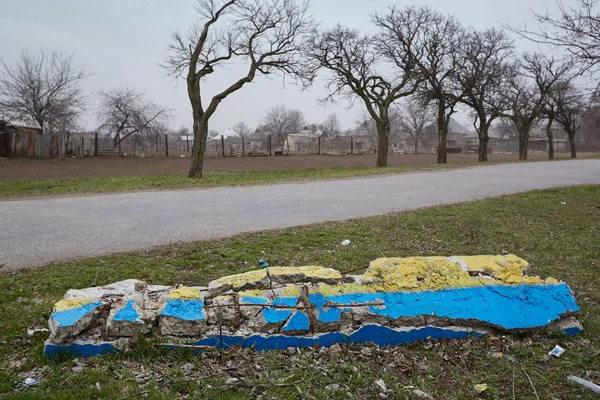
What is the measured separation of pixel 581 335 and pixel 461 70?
30958 mm

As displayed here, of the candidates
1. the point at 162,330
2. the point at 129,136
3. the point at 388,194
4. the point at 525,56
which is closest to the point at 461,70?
the point at 525,56

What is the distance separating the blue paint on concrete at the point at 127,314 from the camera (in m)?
3.06

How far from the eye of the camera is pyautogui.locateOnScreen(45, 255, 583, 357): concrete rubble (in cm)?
308

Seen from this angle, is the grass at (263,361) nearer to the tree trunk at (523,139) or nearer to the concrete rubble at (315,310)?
the concrete rubble at (315,310)

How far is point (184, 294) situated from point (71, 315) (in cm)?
77

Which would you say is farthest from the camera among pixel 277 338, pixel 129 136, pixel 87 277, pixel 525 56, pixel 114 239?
pixel 129 136

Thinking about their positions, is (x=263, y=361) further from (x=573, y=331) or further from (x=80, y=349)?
(x=573, y=331)

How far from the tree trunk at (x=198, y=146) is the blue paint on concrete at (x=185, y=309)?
1550 cm

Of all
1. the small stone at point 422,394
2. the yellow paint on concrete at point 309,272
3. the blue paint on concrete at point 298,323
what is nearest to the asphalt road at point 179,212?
the yellow paint on concrete at point 309,272

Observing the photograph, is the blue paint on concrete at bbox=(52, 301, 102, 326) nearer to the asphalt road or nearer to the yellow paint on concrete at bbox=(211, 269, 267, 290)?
the yellow paint on concrete at bbox=(211, 269, 267, 290)

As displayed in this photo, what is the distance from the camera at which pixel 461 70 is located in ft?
102

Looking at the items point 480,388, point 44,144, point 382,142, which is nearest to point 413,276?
point 480,388

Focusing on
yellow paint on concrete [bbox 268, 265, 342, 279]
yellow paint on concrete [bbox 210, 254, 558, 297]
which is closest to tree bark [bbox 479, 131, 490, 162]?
yellow paint on concrete [bbox 210, 254, 558, 297]

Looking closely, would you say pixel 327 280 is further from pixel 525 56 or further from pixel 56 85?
pixel 525 56
